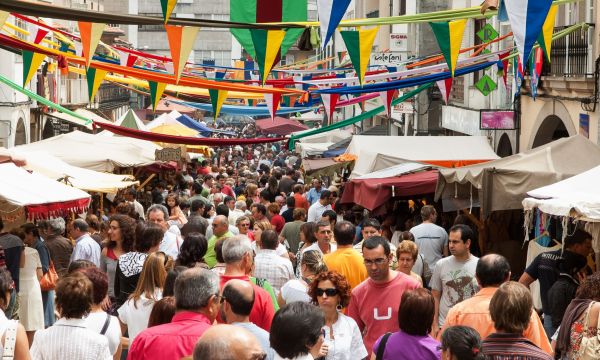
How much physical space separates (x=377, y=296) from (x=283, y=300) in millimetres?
711

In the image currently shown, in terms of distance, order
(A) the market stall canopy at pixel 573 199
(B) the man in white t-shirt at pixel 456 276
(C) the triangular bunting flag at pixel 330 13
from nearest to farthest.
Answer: (B) the man in white t-shirt at pixel 456 276 → (A) the market stall canopy at pixel 573 199 → (C) the triangular bunting flag at pixel 330 13

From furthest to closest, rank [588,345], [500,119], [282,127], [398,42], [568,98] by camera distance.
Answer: [282,127] → [398,42] → [500,119] → [568,98] → [588,345]

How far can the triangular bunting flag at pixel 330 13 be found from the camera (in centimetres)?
1083

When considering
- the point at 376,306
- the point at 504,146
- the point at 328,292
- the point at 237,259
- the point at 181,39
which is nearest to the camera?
the point at 328,292

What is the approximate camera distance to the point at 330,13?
1087cm

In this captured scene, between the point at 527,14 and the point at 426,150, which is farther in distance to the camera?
the point at 426,150

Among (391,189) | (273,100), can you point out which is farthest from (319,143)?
(391,189)

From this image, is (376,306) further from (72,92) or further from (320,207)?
(72,92)

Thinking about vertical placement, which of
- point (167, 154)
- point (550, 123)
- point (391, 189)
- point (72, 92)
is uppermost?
point (550, 123)

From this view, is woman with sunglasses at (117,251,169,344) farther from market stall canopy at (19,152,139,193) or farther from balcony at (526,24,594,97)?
balcony at (526,24,594,97)

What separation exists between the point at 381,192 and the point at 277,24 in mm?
4677

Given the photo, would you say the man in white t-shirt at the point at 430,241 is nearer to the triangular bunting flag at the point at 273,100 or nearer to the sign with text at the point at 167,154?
the triangular bunting flag at the point at 273,100

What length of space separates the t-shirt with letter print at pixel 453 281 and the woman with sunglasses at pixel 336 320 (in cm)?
234

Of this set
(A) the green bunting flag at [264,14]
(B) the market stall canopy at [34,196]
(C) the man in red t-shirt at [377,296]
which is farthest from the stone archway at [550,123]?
(C) the man in red t-shirt at [377,296]
